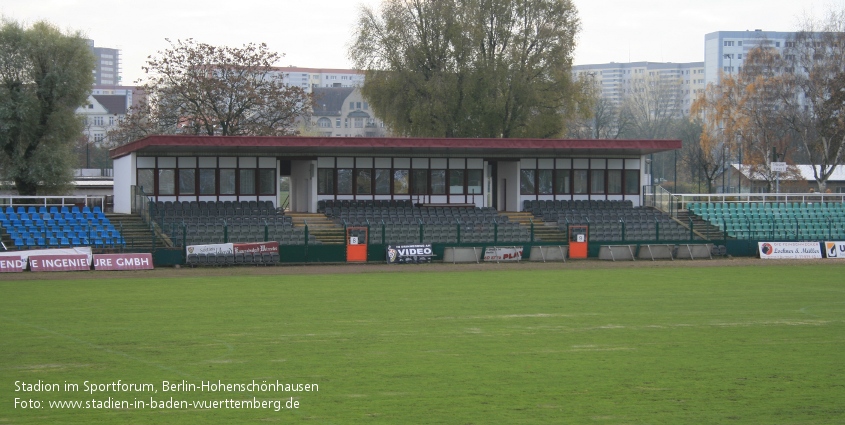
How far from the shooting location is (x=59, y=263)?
32281 millimetres

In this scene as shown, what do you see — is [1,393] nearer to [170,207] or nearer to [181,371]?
[181,371]

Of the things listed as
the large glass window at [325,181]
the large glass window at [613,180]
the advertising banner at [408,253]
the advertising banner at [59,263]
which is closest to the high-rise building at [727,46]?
the large glass window at [613,180]

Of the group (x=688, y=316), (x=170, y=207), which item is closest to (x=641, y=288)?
(x=688, y=316)

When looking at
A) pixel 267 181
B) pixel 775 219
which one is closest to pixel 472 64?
pixel 267 181

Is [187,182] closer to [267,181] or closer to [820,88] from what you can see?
[267,181]

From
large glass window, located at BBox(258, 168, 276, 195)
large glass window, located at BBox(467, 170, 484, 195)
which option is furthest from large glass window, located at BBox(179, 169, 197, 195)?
large glass window, located at BBox(467, 170, 484, 195)

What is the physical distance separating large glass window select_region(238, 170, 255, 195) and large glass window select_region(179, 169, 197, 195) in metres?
Answer: 2.25

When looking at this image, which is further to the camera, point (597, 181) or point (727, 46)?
point (727, 46)

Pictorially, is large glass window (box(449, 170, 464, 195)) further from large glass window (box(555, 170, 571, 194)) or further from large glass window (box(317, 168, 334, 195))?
large glass window (box(317, 168, 334, 195))

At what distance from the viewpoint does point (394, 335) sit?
701 inches

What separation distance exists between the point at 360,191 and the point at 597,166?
1337 cm

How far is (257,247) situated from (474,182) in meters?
14.7

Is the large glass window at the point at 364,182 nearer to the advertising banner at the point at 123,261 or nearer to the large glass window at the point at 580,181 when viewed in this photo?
the large glass window at the point at 580,181

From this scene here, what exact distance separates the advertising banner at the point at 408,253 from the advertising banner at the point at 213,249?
6724mm
